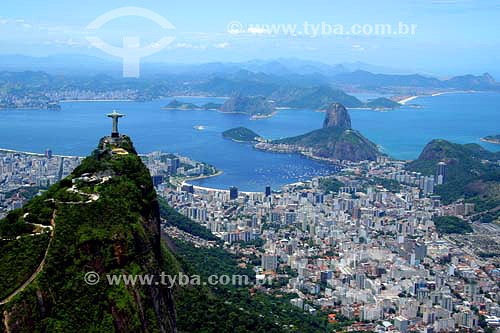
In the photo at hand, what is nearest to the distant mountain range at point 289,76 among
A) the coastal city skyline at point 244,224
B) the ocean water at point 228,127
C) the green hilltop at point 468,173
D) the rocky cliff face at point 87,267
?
the ocean water at point 228,127

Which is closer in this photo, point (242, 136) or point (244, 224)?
point (244, 224)

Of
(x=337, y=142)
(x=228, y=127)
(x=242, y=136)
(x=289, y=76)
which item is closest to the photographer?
(x=337, y=142)

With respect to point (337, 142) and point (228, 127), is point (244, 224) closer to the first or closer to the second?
point (337, 142)

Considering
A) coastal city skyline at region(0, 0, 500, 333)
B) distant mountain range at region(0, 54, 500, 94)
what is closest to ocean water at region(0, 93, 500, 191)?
coastal city skyline at region(0, 0, 500, 333)

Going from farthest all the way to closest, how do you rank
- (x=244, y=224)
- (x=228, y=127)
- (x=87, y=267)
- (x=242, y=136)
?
(x=228, y=127), (x=242, y=136), (x=244, y=224), (x=87, y=267)

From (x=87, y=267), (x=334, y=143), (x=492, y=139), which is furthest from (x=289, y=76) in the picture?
(x=87, y=267)

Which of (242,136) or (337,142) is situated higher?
(337,142)

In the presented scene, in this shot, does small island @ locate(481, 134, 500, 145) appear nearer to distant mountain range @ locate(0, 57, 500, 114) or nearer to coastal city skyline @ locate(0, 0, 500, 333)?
coastal city skyline @ locate(0, 0, 500, 333)
